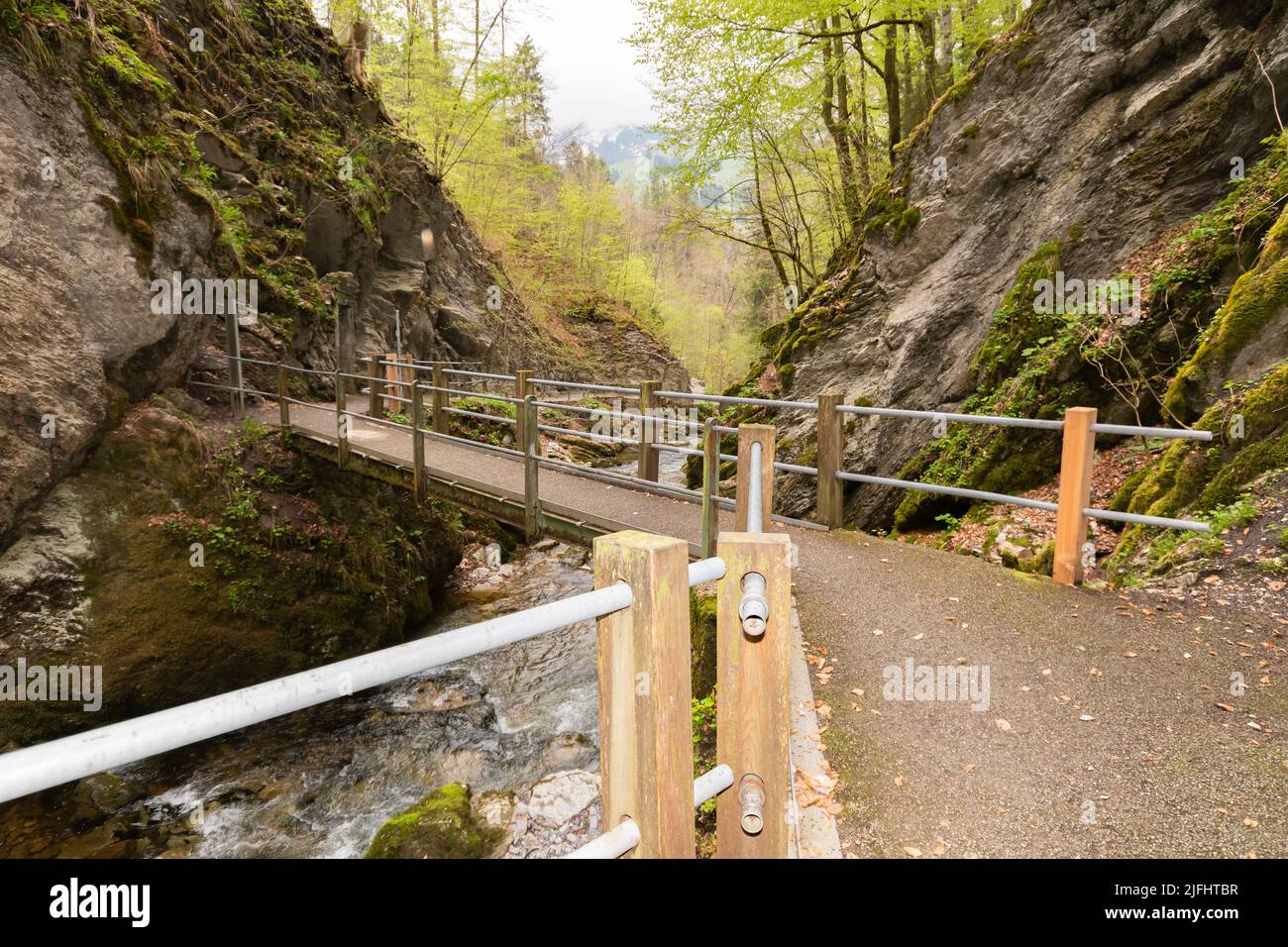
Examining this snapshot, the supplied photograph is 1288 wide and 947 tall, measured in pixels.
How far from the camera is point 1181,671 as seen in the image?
3.22 m

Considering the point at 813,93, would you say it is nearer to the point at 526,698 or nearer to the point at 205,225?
the point at 205,225

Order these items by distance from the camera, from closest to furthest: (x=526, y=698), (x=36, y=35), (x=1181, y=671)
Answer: (x=1181, y=671), (x=36, y=35), (x=526, y=698)

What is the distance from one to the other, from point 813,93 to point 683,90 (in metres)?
2.67

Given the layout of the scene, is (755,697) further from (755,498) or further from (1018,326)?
(1018,326)

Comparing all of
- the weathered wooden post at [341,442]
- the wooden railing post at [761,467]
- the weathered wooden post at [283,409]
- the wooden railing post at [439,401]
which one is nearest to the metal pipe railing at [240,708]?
the wooden railing post at [761,467]

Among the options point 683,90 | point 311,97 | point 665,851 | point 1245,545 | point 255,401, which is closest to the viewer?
point 665,851

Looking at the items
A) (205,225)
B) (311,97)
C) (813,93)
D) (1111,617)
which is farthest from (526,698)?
(311,97)

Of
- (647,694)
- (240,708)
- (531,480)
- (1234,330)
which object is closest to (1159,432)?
(1234,330)

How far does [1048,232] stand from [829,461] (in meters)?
5.23

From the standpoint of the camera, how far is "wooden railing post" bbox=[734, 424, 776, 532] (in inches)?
126

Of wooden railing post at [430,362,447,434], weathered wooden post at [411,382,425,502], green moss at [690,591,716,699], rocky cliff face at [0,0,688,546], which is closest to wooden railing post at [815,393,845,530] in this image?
green moss at [690,591,716,699]

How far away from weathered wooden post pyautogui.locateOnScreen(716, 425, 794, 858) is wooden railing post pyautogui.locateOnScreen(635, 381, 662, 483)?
5365 millimetres

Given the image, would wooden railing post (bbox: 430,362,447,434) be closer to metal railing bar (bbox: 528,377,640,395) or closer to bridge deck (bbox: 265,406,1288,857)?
metal railing bar (bbox: 528,377,640,395)

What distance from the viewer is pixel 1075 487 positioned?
4289mm
